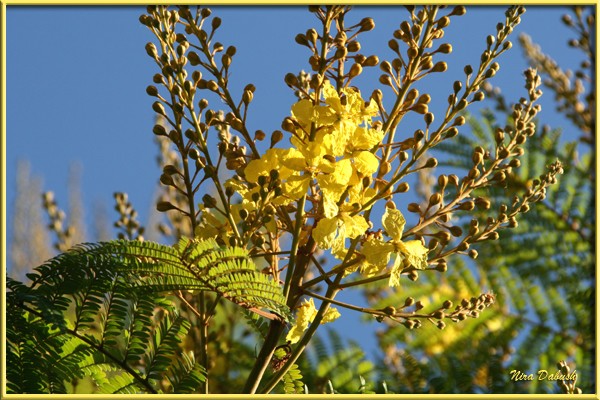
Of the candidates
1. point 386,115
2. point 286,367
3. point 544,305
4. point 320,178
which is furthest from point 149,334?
point 544,305

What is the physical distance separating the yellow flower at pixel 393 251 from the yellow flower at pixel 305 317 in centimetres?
16

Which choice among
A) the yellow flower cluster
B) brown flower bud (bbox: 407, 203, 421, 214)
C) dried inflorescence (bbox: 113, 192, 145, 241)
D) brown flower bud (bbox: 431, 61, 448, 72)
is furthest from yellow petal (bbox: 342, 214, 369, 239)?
dried inflorescence (bbox: 113, 192, 145, 241)

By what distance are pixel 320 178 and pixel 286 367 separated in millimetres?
433

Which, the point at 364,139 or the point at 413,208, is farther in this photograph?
the point at 413,208

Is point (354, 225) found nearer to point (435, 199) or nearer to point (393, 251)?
point (393, 251)

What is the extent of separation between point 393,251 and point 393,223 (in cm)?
6

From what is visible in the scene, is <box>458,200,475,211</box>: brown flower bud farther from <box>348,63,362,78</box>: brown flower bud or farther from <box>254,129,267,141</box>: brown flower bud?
<box>254,129,267,141</box>: brown flower bud

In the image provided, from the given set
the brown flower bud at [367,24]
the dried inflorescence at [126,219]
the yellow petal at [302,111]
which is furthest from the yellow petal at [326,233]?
the dried inflorescence at [126,219]

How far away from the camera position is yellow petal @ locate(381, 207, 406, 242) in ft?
6.06

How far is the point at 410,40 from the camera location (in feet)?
6.57

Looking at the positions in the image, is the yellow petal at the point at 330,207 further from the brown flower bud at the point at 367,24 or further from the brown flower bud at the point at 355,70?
the brown flower bud at the point at 367,24

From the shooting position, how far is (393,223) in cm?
186

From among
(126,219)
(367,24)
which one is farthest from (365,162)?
(126,219)

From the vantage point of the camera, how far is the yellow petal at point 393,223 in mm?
1846
